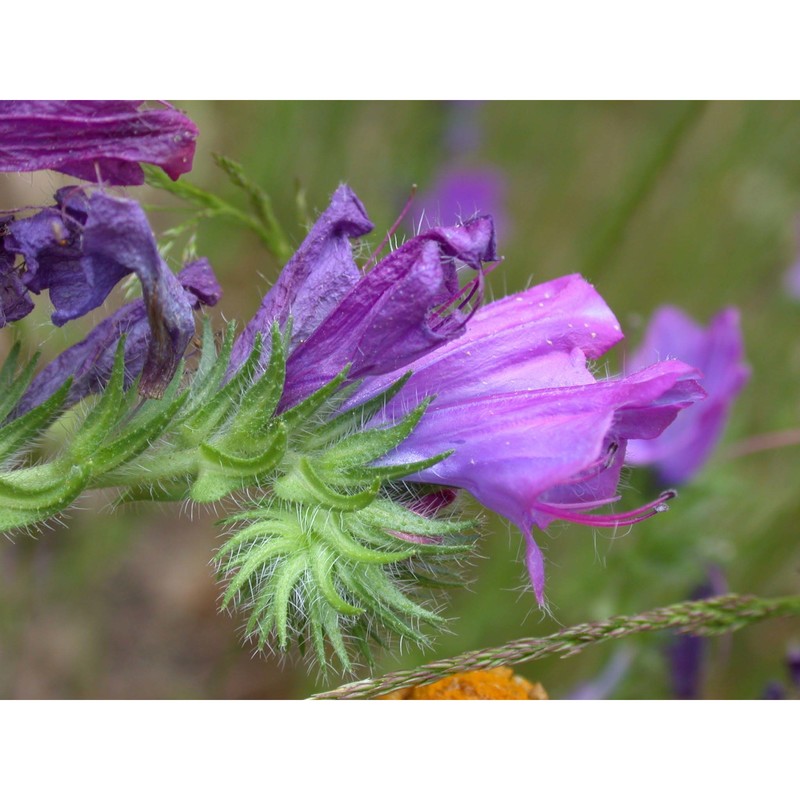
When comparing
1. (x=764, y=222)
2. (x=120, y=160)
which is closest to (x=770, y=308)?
(x=764, y=222)

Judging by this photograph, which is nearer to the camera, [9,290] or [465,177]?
[9,290]

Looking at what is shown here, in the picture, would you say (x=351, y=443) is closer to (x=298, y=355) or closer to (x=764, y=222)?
(x=298, y=355)

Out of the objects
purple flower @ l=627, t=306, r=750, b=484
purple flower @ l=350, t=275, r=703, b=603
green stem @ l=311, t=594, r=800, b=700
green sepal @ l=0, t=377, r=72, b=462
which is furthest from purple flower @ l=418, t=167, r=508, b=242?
green sepal @ l=0, t=377, r=72, b=462

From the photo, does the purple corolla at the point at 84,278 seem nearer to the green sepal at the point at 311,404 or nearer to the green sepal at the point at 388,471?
→ the green sepal at the point at 311,404

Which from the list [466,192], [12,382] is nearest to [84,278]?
[12,382]

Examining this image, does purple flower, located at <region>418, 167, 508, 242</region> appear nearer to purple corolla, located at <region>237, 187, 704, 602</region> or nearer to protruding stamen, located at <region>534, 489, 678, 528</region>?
purple corolla, located at <region>237, 187, 704, 602</region>

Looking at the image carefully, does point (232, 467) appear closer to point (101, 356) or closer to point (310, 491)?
point (310, 491)
